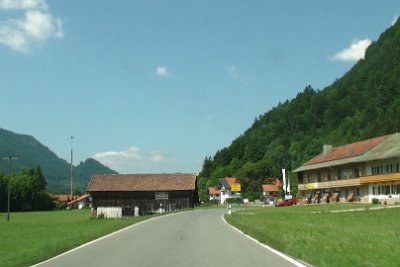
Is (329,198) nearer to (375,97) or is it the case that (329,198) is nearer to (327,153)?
(327,153)

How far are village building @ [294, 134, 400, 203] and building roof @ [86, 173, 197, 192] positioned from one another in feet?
60.4

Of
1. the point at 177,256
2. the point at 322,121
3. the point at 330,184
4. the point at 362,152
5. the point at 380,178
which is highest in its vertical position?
the point at 322,121

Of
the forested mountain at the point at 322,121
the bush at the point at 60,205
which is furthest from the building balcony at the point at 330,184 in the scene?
the bush at the point at 60,205

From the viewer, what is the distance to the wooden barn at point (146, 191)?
84.8 meters

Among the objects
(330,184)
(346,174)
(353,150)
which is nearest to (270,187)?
(330,184)

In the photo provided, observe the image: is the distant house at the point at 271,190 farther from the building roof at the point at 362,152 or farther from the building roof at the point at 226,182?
the building roof at the point at 362,152

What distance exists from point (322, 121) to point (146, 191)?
301 ft

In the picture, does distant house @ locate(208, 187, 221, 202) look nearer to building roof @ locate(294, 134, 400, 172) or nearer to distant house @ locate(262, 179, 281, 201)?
distant house @ locate(262, 179, 281, 201)

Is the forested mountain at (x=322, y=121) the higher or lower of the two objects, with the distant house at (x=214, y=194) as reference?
higher

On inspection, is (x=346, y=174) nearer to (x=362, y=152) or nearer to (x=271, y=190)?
(x=362, y=152)

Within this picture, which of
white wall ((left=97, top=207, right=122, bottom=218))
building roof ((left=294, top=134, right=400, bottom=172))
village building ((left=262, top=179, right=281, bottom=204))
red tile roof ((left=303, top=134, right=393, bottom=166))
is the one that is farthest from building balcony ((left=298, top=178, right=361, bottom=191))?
village building ((left=262, top=179, right=281, bottom=204))

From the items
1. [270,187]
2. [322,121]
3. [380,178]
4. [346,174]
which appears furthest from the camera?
[322,121]

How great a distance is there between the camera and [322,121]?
164 m

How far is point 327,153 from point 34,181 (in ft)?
217
